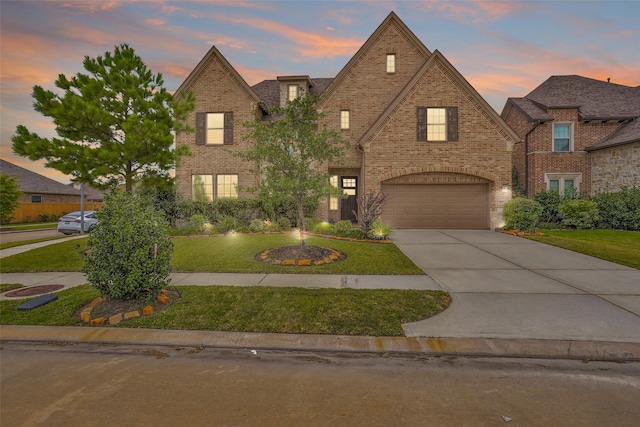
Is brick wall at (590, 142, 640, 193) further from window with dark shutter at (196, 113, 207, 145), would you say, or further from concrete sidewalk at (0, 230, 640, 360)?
window with dark shutter at (196, 113, 207, 145)

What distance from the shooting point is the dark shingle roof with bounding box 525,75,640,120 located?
1989 centimetres

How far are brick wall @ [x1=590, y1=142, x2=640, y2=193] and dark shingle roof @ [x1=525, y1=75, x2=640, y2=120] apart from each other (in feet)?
8.62

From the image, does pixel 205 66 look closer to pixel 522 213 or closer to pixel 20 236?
pixel 20 236

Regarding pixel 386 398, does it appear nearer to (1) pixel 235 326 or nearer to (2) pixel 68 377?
(1) pixel 235 326

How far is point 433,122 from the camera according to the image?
16.0m

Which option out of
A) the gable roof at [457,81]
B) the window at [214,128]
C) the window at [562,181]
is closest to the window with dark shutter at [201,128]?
the window at [214,128]

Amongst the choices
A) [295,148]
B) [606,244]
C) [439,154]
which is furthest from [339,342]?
[439,154]

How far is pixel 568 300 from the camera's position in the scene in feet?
18.0

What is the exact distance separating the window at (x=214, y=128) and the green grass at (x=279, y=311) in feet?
43.7

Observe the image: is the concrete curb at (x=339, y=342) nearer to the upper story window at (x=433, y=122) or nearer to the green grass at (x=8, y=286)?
the green grass at (x=8, y=286)

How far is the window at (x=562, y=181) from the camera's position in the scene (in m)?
19.9

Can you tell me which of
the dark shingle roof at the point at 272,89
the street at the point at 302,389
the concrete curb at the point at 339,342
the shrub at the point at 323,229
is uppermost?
the dark shingle roof at the point at 272,89

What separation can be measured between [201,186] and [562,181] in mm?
22289

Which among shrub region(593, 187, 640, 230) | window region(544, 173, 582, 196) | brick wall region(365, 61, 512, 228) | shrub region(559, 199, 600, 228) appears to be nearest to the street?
brick wall region(365, 61, 512, 228)
